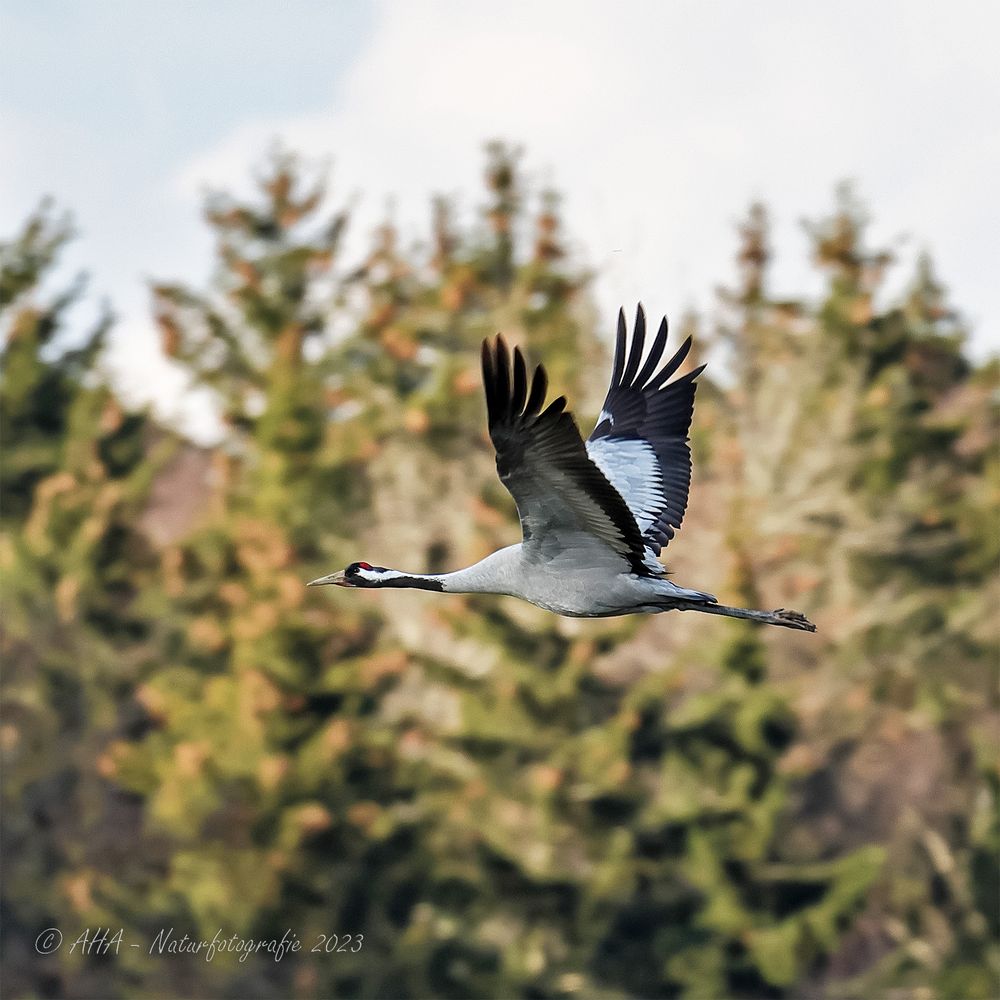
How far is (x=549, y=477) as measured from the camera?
11.0 m

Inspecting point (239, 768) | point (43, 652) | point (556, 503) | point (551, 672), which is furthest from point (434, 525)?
point (556, 503)

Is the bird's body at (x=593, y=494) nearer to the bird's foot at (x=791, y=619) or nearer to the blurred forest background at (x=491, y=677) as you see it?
the bird's foot at (x=791, y=619)

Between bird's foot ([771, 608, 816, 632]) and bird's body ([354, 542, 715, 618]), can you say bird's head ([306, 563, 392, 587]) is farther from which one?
bird's foot ([771, 608, 816, 632])

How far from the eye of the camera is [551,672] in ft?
116

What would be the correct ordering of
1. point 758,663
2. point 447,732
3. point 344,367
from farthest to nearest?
1. point 344,367
2. point 447,732
3. point 758,663

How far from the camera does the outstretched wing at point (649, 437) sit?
13.9 meters

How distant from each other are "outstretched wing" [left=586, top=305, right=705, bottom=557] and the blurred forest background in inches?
764

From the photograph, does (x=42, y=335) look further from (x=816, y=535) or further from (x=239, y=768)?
(x=816, y=535)

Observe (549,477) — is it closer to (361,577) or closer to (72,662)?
(361,577)

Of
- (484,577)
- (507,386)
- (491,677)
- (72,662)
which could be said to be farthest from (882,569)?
(507,386)

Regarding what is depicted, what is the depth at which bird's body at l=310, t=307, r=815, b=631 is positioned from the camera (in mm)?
10570

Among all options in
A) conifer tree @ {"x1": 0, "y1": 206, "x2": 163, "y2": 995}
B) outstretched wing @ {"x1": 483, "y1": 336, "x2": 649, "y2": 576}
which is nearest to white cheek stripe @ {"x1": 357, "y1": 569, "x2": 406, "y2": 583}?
outstretched wing @ {"x1": 483, "y1": 336, "x2": 649, "y2": 576}

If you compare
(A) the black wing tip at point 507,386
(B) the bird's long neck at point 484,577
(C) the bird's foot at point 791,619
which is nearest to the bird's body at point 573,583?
(B) the bird's long neck at point 484,577

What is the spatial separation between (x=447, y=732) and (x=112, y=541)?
8.46 m
